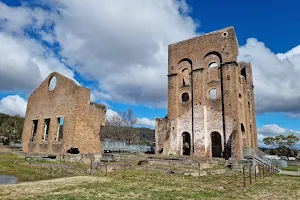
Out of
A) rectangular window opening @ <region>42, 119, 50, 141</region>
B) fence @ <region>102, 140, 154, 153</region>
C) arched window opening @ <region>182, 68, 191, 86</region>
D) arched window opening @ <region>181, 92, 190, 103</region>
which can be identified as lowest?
fence @ <region>102, 140, 154, 153</region>

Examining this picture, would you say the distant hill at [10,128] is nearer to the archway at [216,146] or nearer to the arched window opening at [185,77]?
the arched window opening at [185,77]

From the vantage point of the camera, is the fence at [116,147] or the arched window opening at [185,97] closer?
the fence at [116,147]

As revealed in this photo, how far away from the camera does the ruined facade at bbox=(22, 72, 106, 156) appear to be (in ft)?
67.1

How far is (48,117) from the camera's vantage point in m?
23.2

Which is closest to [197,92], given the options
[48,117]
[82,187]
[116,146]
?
[116,146]

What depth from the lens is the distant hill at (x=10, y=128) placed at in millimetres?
51000

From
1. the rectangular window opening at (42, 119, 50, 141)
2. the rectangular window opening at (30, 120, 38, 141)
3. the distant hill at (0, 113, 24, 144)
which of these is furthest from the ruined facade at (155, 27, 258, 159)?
the distant hill at (0, 113, 24, 144)

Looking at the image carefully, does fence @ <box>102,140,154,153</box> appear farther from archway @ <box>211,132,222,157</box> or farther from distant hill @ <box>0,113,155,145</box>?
distant hill @ <box>0,113,155,145</box>

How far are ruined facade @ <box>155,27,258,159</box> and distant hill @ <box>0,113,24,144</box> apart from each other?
131ft

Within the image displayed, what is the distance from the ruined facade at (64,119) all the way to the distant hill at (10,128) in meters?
30.8

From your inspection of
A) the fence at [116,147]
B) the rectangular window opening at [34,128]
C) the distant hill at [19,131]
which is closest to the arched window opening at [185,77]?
the fence at [116,147]

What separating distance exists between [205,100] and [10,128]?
46.6 m

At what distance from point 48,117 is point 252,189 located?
65.1 feet

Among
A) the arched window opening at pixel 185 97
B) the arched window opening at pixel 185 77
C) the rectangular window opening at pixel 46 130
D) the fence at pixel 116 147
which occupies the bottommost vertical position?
the fence at pixel 116 147
